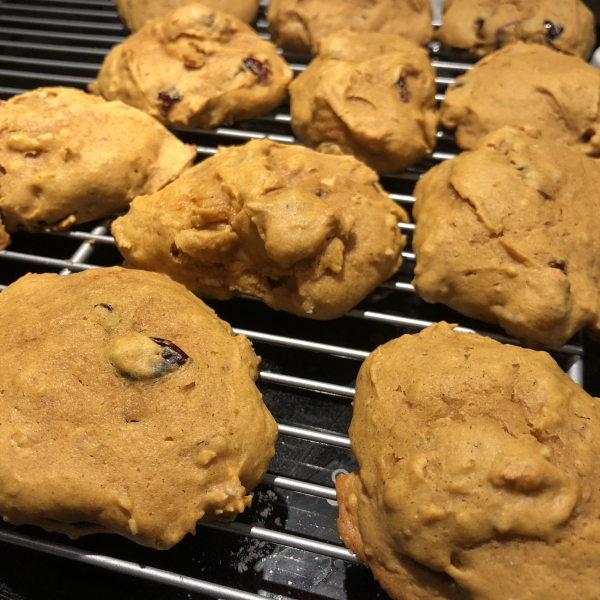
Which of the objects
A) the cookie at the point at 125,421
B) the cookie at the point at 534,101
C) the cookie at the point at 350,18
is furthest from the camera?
the cookie at the point at 350,18

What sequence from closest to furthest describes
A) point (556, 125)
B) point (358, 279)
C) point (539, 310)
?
point (539, 310) → point (358, 279) → point (556, 125)

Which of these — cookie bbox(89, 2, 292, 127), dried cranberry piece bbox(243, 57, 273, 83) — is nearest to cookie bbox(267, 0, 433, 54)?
cookie bbox(89, 2, 292, 127)

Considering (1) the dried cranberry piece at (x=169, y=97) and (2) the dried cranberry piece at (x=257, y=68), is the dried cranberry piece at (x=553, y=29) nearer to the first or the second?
(2) the dried cranberry piece at (x=257, y=68)

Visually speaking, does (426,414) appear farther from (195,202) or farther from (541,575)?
(195,202)

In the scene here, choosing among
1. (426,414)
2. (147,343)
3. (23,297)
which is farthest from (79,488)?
(426,414)

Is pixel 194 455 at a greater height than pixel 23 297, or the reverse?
pixel 23 297

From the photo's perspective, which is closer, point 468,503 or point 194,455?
point 468,503

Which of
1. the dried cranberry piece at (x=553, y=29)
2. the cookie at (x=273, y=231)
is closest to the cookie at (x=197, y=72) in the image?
the cookie at (x=273, y=231)

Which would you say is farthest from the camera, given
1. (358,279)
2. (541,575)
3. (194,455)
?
→ (358,279)
